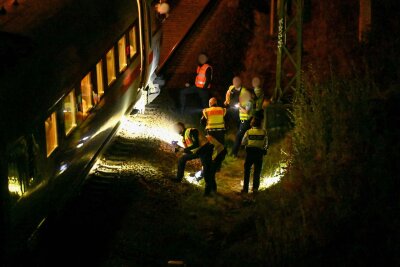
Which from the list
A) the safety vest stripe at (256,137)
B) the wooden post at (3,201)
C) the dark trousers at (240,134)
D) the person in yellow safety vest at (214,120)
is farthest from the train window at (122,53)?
the wooden post at (3,201)

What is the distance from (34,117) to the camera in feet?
23.8

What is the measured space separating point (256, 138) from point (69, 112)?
11.5 feet

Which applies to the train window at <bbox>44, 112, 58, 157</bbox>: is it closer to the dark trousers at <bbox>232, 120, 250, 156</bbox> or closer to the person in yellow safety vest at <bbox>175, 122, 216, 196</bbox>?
the person in yellow safety vest at <bbox>175, 122, 216, 196</bbox>

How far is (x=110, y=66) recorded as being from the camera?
1076 centimetres

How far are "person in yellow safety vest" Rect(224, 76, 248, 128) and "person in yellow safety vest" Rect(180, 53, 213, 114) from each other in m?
0.53

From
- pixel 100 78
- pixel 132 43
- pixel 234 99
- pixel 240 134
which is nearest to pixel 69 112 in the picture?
pixel 100 78

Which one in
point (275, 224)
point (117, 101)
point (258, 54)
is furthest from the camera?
point (258, 54)

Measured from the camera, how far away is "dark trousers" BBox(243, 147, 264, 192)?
1104 centimetres

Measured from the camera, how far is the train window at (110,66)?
10.6m

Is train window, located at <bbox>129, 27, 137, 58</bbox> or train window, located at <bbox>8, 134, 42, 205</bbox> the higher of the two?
train window, located at <bbox>129, 27, 137, 58</bbox>

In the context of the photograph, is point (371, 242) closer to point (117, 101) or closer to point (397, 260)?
point (397, 260)

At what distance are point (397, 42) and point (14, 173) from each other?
20.2ft

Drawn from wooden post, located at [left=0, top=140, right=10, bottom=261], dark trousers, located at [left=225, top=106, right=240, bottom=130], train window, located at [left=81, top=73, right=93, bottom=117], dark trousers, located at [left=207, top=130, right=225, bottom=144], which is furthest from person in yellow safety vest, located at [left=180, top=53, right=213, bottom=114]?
wooden post, located at [left=0, top=140, right=10, bottom=261]

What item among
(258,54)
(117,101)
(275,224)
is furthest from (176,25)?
(275,224)
